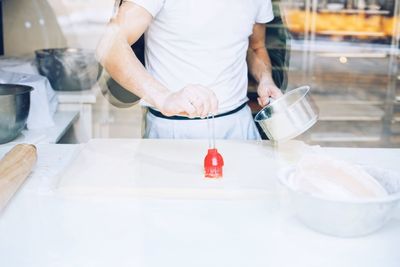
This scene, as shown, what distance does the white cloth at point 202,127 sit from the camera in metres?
1.46

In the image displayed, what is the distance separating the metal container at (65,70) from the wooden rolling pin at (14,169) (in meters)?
1.07

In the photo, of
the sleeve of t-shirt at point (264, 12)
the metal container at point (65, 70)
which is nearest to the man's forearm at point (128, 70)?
the sleeve of t-shirt at point (264, 12)

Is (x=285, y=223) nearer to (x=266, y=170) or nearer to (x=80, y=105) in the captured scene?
(x=266, y=170)

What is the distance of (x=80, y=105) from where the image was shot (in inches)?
85.6

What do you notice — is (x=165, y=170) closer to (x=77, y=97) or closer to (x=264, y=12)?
(x=264, y=12)

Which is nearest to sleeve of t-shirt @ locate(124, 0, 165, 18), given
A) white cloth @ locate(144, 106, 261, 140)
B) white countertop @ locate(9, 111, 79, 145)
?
white cloth @ locate(144, 106, 261, 140)

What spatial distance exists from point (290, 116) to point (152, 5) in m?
0.45

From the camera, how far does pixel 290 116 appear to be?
1107mm

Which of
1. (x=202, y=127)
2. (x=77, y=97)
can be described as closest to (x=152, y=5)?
(x=202, y=127)

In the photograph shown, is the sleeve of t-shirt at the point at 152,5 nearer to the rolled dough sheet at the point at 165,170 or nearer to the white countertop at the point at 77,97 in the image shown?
the rolled dough sheet at the point at 165,170

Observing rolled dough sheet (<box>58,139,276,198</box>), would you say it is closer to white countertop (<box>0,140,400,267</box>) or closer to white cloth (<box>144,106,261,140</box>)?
white countertop (<box>0,140,400,267</box>)

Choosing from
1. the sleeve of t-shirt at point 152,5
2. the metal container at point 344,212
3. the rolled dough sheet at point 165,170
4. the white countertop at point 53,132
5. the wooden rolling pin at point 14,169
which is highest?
the sleeve of t-shirt at point 152,5

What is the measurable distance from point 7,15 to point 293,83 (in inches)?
→ 70.9

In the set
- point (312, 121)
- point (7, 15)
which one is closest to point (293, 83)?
point (7, 15)
